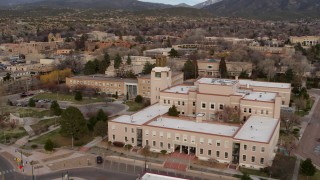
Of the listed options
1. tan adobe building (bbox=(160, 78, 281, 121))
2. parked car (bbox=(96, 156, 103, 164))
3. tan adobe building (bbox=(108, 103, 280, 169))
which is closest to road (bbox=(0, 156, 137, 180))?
parked car (bbox=(96, 156, 103, 164))

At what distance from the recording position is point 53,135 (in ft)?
168

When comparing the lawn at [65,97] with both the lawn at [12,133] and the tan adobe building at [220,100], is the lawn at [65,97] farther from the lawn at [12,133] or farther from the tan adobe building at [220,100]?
the tan adobe building at [220,100]

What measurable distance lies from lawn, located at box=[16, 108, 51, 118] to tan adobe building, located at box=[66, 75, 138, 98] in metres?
14.4

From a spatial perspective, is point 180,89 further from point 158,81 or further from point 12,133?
point 12,133

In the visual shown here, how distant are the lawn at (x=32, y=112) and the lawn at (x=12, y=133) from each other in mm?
6241

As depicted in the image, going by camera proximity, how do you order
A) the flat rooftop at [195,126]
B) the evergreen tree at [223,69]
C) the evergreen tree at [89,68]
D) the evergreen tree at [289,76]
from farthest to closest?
the evergreen tree at [89,68] < the evergreen tree at [223,69] < the evergreen tree at [289,76] < the flat rooftop at [195,126]

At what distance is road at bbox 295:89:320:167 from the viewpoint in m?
44.2

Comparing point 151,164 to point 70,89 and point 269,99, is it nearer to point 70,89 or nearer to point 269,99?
point 269,99

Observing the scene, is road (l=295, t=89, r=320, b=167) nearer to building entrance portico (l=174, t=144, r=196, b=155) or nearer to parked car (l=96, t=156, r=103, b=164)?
building entrance portico (l=174, t=144, r=196, b=155)

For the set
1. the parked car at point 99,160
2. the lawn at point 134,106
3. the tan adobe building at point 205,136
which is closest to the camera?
the tan adobe building at point 205,136

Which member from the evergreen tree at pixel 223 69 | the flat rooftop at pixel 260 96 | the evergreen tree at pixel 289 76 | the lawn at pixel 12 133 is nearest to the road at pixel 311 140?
the flat rooftop at pixel 260 96

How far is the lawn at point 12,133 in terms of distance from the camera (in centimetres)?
5069

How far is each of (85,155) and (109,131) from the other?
4.67 metres

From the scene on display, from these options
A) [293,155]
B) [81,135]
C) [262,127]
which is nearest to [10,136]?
[81,135]
